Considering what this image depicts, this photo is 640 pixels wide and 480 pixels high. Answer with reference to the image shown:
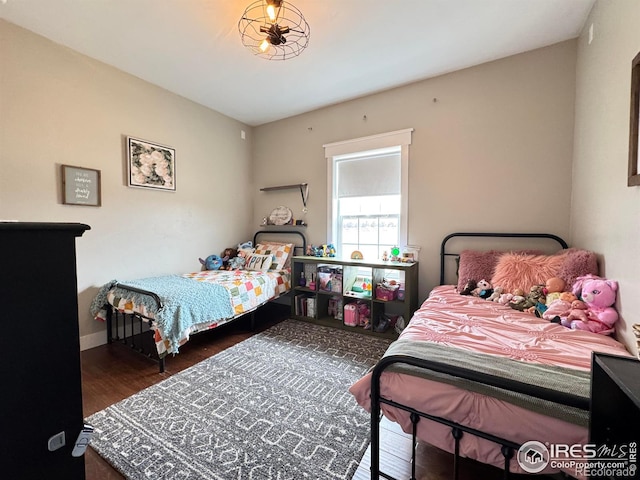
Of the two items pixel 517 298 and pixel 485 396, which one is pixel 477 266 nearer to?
pixel 517 298

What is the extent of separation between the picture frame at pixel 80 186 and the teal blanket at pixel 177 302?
Result: 82 cm

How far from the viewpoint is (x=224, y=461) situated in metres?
1.31

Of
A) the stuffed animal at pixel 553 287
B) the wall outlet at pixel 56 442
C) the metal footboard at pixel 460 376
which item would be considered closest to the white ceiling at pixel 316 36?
the stuffed animal at pixel 553 287

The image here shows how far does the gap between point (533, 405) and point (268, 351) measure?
2057mm

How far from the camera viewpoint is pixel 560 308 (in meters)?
1.64

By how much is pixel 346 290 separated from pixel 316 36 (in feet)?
8.20

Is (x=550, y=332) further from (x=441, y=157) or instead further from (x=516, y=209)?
(x=441, y=157)

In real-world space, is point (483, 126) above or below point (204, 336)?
above

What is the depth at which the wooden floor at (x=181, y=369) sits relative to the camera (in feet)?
4.09

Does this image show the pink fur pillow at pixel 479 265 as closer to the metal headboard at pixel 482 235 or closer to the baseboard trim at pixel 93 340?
the metal headboard at pixel 482 235

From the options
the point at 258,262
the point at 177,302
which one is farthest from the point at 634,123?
the point at 258,262

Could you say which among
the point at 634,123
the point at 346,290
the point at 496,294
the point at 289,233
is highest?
the point at 634,123

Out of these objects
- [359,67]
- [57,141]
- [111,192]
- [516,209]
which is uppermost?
[359,67]

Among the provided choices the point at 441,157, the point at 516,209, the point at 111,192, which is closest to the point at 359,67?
the point at 441,157
